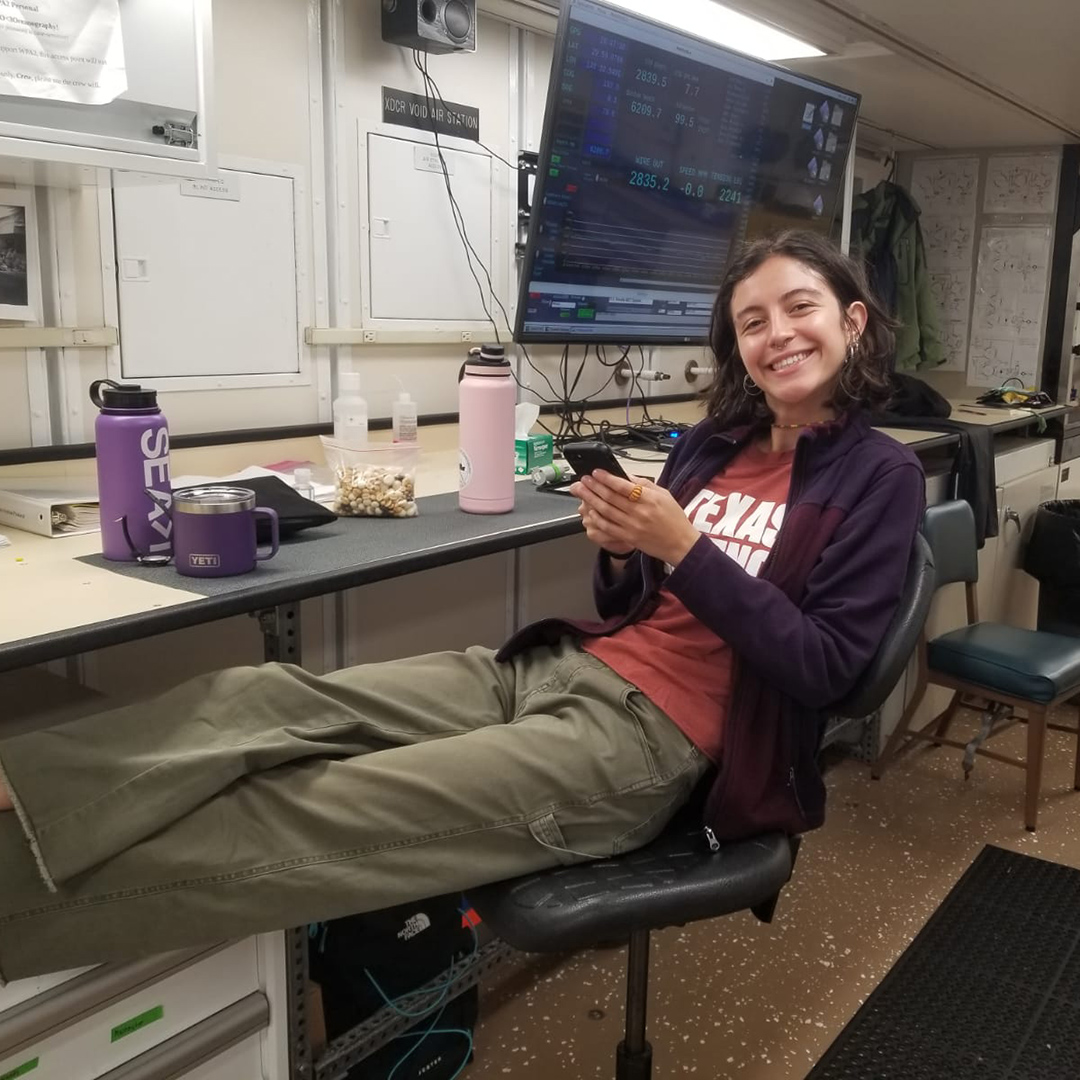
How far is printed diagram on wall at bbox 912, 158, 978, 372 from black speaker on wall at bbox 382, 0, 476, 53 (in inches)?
99.0

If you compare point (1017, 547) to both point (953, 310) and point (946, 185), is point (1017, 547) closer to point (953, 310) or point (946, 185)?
point (953, 310)

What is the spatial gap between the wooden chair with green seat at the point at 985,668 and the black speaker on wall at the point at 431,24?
1529 mm

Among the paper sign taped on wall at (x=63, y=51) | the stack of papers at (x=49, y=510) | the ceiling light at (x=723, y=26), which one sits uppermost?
the ceiling light at (x=723, y=26)

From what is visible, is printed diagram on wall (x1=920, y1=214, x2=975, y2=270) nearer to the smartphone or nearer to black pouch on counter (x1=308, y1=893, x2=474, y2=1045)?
the smartphone

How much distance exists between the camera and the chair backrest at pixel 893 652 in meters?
1.16

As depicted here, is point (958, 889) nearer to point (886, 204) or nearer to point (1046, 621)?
point (1046, 621)

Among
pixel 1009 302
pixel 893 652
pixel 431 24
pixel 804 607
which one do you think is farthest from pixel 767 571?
pixel 1009 302

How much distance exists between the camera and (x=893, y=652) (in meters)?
1.16

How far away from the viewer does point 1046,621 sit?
10.8ft

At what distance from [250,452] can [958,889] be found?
5.62 ft

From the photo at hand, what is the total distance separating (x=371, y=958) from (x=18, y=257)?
1.20 metres

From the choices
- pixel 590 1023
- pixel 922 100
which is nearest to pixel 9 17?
pixel 590 1023

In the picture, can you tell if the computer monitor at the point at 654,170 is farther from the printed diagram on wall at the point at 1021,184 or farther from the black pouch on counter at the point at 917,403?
the printed diagram on wall at the point at 1021,184

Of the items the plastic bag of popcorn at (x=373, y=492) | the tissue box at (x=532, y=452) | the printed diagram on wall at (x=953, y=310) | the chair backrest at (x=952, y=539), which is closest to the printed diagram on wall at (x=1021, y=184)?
the printed diagram on wall at (x=953, y=310)
